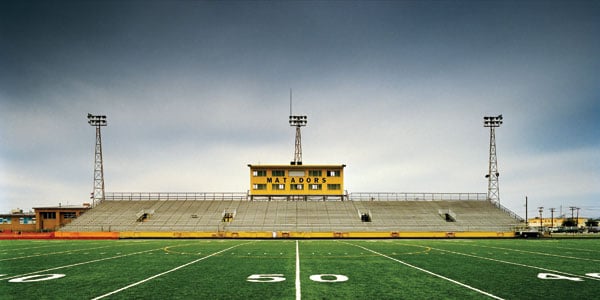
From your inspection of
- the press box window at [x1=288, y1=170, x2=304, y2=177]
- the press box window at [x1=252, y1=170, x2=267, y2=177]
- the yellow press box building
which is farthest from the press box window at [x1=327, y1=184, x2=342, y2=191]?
the press box window at [x1=252, y1=170, x2=267, y2=177]

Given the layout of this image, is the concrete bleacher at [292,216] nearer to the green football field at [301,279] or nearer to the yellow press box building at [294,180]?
the yellow press box building at [294,180]

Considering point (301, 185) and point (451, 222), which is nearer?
point (451, 222)

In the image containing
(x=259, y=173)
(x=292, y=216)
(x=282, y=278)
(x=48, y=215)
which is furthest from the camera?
(x=48, y=215)

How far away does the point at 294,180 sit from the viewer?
54469 mm

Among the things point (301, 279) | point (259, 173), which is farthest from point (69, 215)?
point (301, 279)

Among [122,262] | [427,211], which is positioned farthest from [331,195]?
[122,262]

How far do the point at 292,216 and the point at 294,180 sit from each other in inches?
244

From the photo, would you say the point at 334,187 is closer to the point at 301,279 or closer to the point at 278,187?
the point at 278,187

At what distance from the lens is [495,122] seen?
5784 centimetres

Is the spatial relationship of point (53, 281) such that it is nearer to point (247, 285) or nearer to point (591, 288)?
point (247, 285)

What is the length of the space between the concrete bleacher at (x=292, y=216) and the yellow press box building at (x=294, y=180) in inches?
72.2

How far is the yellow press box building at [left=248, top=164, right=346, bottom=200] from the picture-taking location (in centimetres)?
5431

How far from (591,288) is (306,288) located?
7678 millimetres

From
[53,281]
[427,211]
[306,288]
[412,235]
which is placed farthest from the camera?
[427,211]
